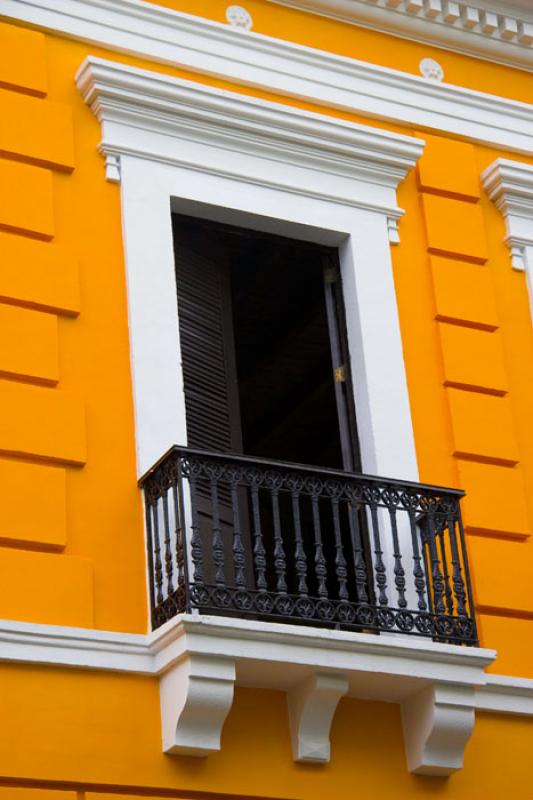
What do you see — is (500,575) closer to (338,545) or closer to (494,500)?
(494,500)

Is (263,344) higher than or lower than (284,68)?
lower

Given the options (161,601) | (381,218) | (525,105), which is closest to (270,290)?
(381,218)

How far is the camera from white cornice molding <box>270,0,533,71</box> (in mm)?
12062

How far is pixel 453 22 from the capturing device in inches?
488

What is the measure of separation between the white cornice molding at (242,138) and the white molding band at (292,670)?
9.94 ft

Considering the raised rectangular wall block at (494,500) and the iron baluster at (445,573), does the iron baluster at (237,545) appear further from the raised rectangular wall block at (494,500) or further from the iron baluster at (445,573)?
the raised rectangular wall block at (494,500)

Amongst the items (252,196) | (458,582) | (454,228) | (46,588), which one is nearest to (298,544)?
(458,582)

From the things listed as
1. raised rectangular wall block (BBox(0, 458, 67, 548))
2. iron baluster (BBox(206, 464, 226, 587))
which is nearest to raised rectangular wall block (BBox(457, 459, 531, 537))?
iron baluster (BBox(206, 464, 226, 587))

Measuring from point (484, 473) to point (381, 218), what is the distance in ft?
6.01

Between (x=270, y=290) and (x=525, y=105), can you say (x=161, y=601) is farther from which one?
(x=525, y=105)

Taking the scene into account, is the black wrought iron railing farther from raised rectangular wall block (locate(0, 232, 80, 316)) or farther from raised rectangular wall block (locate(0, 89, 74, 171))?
raised rectangular wall block (locate(0, 89, 74, 171))

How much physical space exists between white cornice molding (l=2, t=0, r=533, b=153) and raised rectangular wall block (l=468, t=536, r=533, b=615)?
3091 mm

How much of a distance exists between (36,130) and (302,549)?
2.99 metres

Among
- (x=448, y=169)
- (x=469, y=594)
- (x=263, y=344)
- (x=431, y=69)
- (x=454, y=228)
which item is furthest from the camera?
(x=263, y=344)
